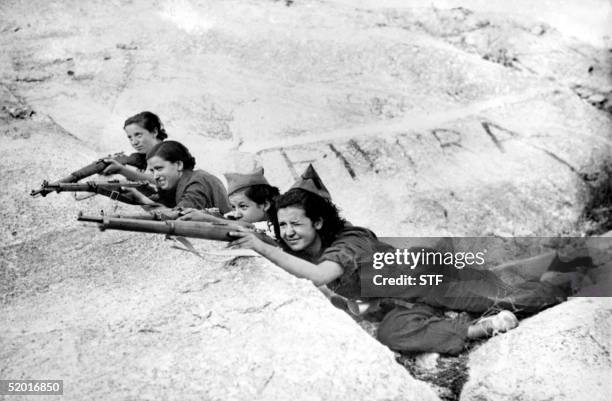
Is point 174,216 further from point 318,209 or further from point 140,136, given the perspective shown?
point 140,136

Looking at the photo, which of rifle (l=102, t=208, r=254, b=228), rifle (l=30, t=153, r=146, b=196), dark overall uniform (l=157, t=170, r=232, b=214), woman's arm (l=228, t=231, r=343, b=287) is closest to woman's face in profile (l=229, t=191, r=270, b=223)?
dark overall uniform (l=157, t=170, r=232, b=214)

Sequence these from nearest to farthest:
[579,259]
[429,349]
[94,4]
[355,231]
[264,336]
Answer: [264,336] → [429,349] → [355,231] → [579,259] → [94,4]

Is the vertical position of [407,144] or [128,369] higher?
[128,369]

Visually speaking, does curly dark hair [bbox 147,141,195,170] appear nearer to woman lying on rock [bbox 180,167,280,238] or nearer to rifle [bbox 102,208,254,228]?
woman lying on rock [bbox 180,167,280,238]

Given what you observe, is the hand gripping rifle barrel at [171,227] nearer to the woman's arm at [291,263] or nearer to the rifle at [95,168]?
the woman's arm at [291,263]

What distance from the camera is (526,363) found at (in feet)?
12.9

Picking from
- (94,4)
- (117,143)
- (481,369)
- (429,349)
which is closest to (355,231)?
(429,349)

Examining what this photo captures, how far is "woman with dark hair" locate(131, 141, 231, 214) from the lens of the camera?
5570 millimetres

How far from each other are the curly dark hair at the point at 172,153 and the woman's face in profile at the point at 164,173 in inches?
1.6

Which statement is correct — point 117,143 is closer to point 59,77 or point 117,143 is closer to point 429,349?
point 59,77

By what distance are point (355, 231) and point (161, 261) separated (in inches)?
56.1

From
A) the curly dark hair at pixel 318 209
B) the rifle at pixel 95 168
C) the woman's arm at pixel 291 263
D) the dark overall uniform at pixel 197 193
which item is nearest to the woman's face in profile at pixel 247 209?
the dark overall uniform at pixel 197 193

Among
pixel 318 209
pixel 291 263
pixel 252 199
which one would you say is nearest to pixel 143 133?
pixel 252 199

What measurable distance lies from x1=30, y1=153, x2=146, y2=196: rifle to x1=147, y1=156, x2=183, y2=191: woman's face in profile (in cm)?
45
